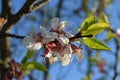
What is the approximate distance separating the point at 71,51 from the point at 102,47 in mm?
123

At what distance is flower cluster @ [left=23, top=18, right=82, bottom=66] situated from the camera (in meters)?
1.18

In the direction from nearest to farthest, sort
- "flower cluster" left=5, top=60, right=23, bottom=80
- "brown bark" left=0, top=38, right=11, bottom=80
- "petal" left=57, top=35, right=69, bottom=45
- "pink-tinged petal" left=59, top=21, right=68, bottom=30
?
"petal" left=57, top=35, right=69, bottom=45 < "pink-tinged petal" left=59, top=21, right=68, bottom=30 < "flower cluster" left=5, top=60, right=23, bottom=80 < "brown bark" left=0, top=38, right=11, bottom=80

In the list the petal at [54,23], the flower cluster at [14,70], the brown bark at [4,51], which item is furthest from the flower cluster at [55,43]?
the brown bark at [4,51]

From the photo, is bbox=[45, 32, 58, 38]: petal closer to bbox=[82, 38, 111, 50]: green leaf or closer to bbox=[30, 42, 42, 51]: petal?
bbox=[30, 42, 42, 51]: petal

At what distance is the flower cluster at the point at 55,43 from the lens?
1.18m

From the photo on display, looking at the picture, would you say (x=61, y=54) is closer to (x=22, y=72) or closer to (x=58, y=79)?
(x=22, y=72)

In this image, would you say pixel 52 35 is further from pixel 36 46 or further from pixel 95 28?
pixel 95 28

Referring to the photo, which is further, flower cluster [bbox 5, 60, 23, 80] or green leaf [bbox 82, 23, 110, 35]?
flower cluster [bbox 5, 60, 23, 80]

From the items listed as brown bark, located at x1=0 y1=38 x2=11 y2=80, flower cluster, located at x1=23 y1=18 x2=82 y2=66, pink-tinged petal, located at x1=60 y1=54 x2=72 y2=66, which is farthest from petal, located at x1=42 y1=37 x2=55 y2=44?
brown bark, located at x1=0 y1=38 x2=11 y2=80

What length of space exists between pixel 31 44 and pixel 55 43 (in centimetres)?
9

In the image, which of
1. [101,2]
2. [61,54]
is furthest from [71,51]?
[101,2]

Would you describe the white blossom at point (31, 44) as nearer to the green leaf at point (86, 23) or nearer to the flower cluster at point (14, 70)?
the green leaf at point (86, 23)

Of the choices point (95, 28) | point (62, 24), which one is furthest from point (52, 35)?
point (95, 28)

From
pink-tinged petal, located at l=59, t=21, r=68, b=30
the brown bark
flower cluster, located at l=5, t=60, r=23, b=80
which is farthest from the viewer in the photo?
the brown bark
